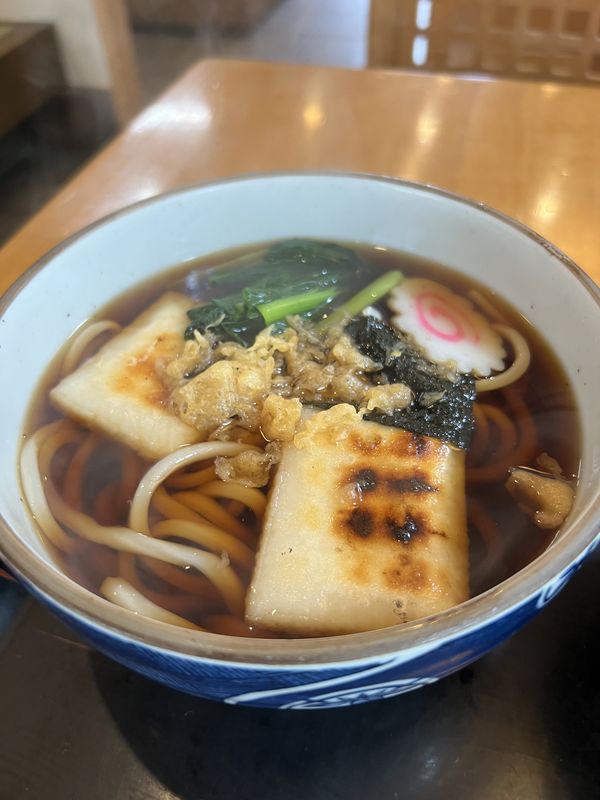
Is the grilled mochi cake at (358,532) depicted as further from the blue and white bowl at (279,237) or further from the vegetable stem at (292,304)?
the vegetable stem at (292,304)

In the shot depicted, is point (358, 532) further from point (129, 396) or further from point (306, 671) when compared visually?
point (129, 396)

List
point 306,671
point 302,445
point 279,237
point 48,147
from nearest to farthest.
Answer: point 306,671
point 302,445
point 279,237
point 48,147

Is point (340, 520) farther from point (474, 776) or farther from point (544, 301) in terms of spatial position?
point (544, 301)

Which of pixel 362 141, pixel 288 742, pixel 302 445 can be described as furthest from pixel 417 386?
pixel 362 141

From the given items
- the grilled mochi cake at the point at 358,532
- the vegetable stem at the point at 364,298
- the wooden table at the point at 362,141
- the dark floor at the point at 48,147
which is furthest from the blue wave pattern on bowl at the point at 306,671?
the dark floor at the point at 48,147

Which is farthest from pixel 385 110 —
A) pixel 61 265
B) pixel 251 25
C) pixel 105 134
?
pixel 251 25

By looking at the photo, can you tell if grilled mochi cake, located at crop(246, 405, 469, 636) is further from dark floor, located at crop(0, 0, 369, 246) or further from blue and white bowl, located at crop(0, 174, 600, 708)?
dark floor, located at crop(0, 0, 369, 246)
